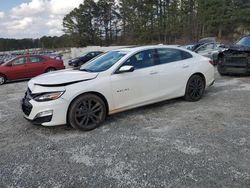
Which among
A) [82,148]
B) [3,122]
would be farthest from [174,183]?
[3,122]

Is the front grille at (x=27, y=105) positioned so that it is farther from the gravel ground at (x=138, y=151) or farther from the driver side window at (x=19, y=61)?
the driver side window at (x=19, y=61)

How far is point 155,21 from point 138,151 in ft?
148

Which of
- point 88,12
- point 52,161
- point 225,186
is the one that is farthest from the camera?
point 88,12

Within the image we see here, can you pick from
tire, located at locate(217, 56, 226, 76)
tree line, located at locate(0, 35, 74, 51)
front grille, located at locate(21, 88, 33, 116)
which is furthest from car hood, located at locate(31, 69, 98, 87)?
tree line, located at locate(0, 35, 74, 51)

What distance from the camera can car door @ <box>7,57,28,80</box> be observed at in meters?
12.8

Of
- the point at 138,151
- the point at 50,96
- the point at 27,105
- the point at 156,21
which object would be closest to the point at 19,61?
the point at 27,105

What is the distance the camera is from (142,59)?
551 centimetres

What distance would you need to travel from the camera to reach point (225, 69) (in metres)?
9.81

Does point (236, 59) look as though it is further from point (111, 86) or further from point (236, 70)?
point (111, 86)

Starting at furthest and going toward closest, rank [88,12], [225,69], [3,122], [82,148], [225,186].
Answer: [88,12], [225,69], [3,122], [82,148], [225,186]

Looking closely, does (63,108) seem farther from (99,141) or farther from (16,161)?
(16,161)

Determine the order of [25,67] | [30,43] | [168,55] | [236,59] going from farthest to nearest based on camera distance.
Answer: [30,43] → [25,67] → [236,59] → [168,55]

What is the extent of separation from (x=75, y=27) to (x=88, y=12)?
4695 mm

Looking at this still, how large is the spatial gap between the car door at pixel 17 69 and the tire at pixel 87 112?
9.35m
